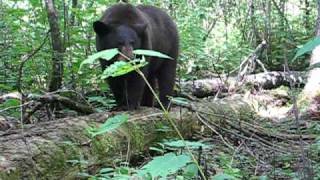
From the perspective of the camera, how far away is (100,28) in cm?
570

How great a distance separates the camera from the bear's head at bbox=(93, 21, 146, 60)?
5.66 meters

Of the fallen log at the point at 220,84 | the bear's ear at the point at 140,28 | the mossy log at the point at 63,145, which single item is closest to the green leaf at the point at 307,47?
the mossy log at the point at 63,145

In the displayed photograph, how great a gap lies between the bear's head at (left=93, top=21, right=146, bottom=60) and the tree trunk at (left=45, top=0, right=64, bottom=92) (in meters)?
0.86

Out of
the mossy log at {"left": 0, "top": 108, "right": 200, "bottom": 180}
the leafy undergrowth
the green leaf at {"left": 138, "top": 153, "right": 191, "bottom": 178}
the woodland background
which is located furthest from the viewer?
the woodland background

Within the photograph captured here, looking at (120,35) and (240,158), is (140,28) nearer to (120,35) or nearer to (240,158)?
→ (120,35)

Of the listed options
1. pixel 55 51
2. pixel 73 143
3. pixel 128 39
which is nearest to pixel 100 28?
pixel 128 39

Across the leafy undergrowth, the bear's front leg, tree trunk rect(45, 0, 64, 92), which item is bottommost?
the leafy undergrowth

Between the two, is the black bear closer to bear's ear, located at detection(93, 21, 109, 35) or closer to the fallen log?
bear's ear, located at detection(93, 21, 109, 35)

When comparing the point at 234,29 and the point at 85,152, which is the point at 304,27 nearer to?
the point at 234,29

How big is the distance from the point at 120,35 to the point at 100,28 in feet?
0.79

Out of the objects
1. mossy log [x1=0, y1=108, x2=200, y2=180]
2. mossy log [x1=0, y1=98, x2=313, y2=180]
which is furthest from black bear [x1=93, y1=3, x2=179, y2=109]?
mossy log [x1=0, y1=108, x2=200, y2=180]

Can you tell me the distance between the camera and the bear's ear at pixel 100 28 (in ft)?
18.4

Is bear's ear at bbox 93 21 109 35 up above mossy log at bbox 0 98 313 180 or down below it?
above

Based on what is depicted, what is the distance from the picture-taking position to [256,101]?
8062 mm
